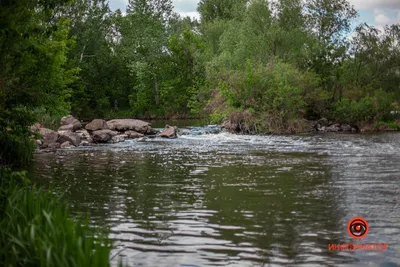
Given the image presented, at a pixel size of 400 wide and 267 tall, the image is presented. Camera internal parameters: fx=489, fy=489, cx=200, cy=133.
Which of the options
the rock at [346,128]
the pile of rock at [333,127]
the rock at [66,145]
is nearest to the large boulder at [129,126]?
the rock at [66,145]

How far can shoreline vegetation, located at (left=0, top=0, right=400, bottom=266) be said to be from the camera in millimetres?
7966

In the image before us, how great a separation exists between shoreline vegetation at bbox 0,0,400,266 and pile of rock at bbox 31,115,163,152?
0.11 meters

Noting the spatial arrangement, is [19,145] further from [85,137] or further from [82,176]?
[85,137]

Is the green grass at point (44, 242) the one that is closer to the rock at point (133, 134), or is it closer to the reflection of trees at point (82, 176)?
the reflection of trees at point (82, 176)

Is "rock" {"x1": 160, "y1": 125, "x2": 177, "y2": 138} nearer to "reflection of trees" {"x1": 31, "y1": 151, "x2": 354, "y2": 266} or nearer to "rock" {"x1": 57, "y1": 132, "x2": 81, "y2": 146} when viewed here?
"rock" {"x1": 57, "y1": 132, "x2": 81, "y2": 146}

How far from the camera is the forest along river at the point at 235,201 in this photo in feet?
26.3

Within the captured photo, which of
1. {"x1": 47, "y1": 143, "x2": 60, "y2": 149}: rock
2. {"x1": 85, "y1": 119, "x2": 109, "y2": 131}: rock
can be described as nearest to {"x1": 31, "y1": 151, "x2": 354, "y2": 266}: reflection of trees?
{"x1": 47, "y1": 143, "x2": 60, "y2": 149}: rock

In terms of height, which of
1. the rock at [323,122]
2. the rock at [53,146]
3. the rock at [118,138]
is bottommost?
the rock at [53,146]

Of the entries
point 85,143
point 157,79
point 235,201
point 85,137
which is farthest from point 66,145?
point 157,79

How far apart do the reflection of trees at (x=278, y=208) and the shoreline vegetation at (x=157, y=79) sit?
3.19m

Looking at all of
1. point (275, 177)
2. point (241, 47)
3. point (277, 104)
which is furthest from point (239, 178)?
point (241, 47)

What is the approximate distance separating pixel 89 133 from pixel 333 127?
19247mm

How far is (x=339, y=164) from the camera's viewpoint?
18781 mm

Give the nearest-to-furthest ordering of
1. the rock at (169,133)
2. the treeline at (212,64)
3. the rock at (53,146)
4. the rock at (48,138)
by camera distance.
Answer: the treeline at (212,64)
the rock at (53,146)
the rock at (48,138)
the rock at (169,133)
